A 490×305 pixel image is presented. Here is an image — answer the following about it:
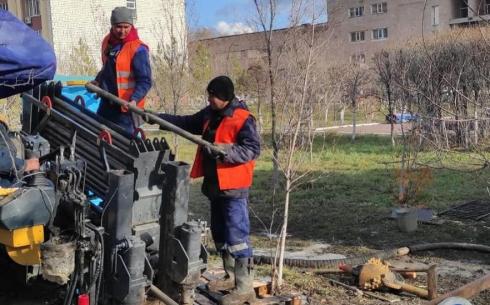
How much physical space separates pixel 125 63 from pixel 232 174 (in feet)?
5.11

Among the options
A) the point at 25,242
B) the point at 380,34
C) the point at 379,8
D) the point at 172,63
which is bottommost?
the point at 25,242

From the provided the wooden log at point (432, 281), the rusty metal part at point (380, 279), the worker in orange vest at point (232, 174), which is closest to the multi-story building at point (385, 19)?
the rusty metal part at point (380, 279)

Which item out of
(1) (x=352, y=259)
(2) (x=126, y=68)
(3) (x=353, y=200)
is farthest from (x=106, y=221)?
(3) (x=353, y=200)

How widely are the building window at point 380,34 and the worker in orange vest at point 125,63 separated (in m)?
51.4

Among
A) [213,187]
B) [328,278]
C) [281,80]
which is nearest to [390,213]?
[281,80]

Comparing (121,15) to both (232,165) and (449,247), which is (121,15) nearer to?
(232,165)

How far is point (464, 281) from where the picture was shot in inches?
213

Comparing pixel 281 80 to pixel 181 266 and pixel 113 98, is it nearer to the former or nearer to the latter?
pixel 113 98

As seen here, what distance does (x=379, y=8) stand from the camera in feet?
179

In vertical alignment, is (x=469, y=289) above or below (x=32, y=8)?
below

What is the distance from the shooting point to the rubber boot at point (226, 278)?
14.5 ft

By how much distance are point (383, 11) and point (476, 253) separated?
50.9 m

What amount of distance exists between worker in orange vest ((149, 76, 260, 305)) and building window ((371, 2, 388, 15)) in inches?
2079

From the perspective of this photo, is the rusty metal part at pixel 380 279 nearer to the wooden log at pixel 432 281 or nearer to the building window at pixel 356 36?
the wooden log at pixel 432 281
